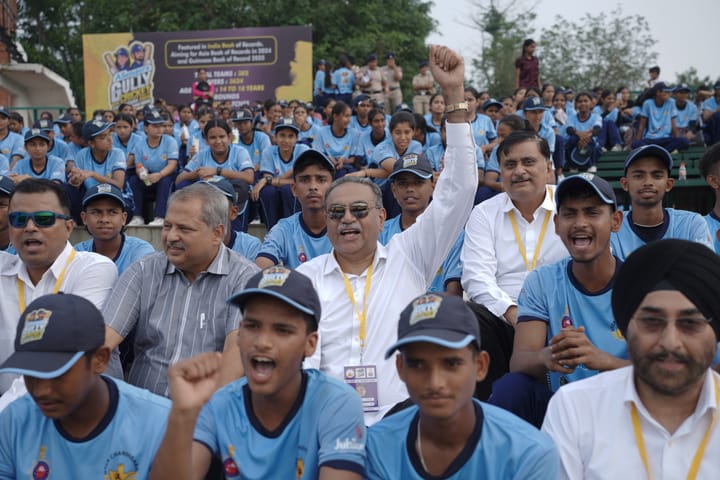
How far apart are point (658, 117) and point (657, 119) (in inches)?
1.7

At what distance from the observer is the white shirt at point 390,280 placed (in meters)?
3.78

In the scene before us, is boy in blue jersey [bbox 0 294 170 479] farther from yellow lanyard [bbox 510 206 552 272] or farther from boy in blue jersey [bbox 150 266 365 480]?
yellow lanyard [bbox 510 206 552 272]

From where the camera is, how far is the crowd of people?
2.53 metres

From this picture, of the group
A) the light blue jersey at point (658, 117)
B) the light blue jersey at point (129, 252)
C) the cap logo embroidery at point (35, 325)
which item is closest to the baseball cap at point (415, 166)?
the light blue jersey at point (129, 252)

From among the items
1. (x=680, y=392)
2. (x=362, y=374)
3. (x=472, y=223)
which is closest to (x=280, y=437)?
(x=362, y=374)

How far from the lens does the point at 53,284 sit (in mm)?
4238

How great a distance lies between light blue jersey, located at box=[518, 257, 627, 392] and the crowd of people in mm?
11

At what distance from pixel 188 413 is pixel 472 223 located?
288cm

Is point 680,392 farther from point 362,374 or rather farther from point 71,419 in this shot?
point 71,419

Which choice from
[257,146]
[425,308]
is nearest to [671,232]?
[425,308]

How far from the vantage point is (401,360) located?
2637mm

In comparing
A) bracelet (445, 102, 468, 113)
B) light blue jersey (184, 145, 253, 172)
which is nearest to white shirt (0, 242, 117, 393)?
bracelet (445, 102, 468, 113)

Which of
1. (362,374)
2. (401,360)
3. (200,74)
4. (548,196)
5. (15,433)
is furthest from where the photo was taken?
(200,74)

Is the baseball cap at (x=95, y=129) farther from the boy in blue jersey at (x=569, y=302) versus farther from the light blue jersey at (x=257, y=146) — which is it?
the boy in blue jersey at (x=569, y=302)
